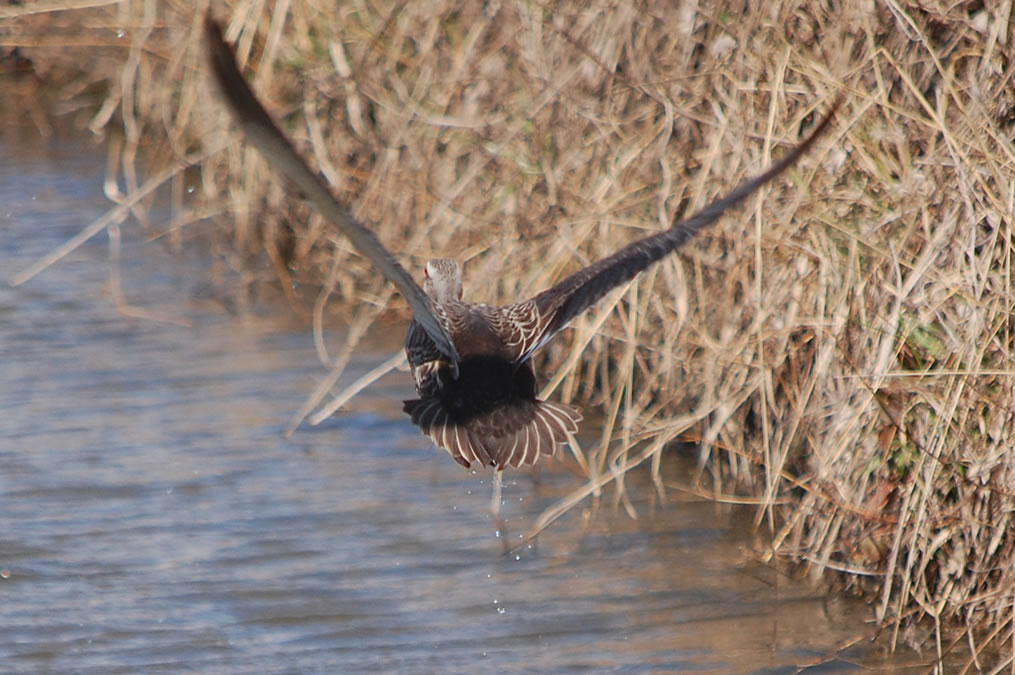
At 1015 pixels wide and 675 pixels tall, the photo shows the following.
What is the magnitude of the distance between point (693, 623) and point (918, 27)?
2407mm

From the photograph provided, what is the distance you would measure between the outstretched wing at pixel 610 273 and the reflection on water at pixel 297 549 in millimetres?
1118

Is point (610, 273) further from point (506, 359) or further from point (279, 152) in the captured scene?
point (279, 152)

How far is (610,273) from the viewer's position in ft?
15.7

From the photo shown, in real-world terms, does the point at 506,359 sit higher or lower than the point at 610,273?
lower

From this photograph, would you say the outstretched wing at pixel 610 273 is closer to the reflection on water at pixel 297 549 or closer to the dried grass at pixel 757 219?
the dried grass at pixel 757 219

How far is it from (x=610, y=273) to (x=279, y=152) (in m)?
1.70

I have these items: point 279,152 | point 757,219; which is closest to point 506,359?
point 757,219

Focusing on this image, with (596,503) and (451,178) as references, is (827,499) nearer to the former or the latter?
(596,503)

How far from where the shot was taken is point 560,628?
17.2 feet

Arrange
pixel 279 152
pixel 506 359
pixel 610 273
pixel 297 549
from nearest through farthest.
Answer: pixel 279 152 < pixel 610 273 < pixel 506 359 < pixel 297 549

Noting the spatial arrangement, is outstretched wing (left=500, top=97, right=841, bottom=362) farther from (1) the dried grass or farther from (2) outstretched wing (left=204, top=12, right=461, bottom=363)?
(2) outstretched wing (left=204, top=12, right=461, bottom=363)

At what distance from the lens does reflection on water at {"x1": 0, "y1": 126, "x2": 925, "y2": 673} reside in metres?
5.09

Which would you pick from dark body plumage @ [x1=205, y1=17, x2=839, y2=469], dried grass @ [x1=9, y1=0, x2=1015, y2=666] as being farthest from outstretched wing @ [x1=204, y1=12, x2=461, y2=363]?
dried grass @ [x1=9, y1=0, x2=1015, y2=666]

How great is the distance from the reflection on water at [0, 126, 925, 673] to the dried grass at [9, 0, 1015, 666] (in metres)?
0.36
